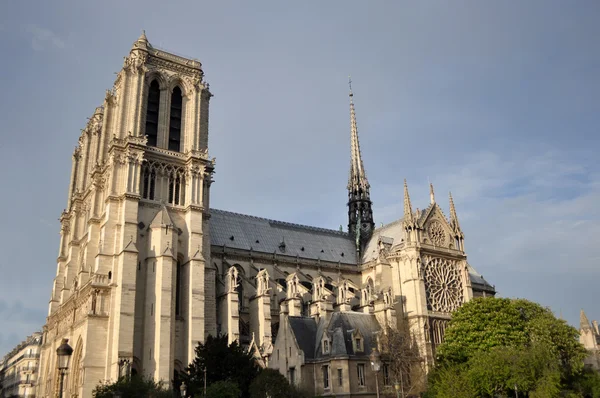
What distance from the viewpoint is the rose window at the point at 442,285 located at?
6456 centimetres

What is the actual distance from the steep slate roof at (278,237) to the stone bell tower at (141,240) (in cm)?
979

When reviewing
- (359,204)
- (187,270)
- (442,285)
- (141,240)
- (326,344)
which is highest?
(359,204)

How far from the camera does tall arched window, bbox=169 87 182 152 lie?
5934 centimetres

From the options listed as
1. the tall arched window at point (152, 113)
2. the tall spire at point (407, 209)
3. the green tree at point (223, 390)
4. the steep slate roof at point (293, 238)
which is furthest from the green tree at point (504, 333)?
the tall arched window at point (152, 113)

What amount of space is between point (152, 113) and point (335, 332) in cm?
2922

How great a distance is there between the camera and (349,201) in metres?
83.9

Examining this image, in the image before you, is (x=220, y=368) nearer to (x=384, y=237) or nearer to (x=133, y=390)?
(x=133, y=390)

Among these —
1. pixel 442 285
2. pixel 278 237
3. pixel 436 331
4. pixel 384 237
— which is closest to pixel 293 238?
pixel 278 237

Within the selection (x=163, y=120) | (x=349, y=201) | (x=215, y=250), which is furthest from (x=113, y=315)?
(x=349, y=201)

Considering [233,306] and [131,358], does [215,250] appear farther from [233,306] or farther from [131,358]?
[131,358]

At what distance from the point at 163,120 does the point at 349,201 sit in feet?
111

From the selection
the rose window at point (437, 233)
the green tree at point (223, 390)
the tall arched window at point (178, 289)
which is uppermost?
the rose window at point (437, 233)

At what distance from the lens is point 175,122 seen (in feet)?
198

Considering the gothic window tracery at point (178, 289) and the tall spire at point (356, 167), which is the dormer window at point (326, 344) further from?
the tall spire at point (356, 167)
